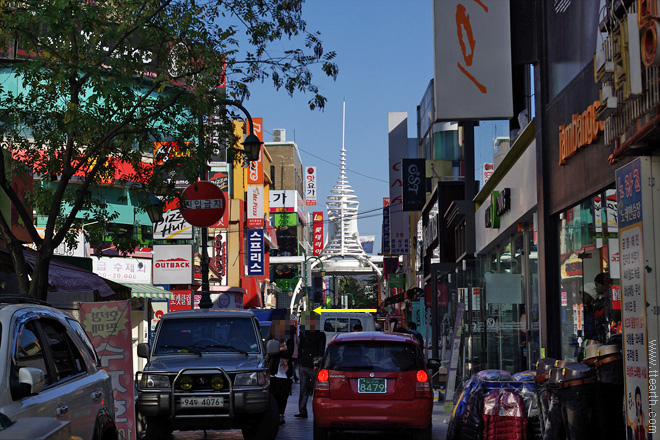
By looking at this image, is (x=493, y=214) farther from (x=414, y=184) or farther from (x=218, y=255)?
(x=218, y=255)

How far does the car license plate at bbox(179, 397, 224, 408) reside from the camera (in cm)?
1274

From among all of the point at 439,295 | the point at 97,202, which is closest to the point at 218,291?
the point at 439,295

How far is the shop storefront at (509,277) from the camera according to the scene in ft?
54.9

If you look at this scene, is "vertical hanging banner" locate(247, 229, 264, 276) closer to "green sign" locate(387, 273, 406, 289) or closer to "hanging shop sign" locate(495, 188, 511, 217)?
"green sign" locate(387, 273, 406, 289)

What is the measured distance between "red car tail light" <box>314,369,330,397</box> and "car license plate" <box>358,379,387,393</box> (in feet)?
1.48

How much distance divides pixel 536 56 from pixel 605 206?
4328mm

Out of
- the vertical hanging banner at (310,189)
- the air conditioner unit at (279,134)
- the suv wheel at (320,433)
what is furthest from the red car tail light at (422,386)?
the air conditioner unit at (279,134)

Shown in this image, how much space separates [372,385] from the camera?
495 inches

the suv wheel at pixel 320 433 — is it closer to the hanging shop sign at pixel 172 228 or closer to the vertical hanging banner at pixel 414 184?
the hanging shop sign at pixel 172 228

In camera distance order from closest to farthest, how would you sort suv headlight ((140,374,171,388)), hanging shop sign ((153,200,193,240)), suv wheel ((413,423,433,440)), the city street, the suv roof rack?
the suv roof rack
suv wheel ((413,423,433,440))
suv headlight ((140,374,171,388))
the city street
hanging shop sign ((153,200,193,240))

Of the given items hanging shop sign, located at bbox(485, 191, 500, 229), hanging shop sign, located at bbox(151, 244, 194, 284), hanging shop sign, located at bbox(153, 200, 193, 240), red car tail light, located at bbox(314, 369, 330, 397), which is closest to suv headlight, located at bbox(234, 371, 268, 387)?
red car tail light, located at bbox(314, 369, 330, 397)

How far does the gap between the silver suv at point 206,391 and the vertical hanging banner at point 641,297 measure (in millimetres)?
6079

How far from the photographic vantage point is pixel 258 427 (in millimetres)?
13180

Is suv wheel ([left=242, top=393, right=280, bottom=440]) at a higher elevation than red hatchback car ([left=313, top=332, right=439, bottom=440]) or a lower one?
lower
